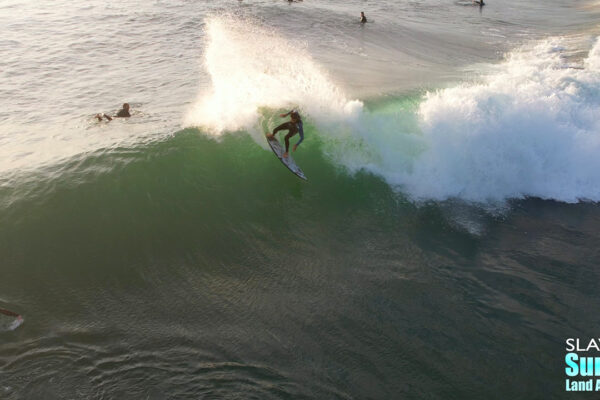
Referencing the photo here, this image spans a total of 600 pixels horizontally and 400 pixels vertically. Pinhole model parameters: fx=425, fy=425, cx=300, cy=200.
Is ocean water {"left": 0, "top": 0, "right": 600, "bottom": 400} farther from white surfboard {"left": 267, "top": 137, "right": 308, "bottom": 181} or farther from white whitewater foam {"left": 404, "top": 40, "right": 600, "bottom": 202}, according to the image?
white surfboard {"left": 267, "top": 137, "right": 308, "bottom": 181}

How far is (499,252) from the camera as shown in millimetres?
9273

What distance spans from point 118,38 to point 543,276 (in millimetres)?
22951

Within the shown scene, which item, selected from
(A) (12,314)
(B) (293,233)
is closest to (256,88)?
(B) (293,233)

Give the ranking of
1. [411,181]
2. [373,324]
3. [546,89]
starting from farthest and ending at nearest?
[546,89] < [411,181] < [373,324]

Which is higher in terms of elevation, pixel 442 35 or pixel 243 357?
pixel 442 35

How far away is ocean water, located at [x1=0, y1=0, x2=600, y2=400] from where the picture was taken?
6.74m

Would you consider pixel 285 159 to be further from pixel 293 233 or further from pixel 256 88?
pixel 256 88

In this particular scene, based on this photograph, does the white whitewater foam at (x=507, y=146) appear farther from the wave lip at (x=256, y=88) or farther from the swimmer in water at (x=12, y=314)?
the swimmer in water at (x=12, y=314)

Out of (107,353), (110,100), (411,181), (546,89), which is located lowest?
(107,353)

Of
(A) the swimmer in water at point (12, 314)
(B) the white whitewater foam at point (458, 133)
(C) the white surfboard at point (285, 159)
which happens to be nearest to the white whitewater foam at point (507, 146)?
(B) the white whitewater foam at point (458, 133)

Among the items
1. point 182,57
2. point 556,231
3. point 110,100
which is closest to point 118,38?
point 182,57

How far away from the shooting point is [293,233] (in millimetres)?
9656

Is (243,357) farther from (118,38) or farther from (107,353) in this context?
(118,38)

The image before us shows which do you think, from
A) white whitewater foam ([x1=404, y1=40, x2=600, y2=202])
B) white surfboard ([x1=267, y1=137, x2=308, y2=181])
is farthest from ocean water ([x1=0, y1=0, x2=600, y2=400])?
white surfboard ([x1=267, y1=137, x2=308, y2=181])
